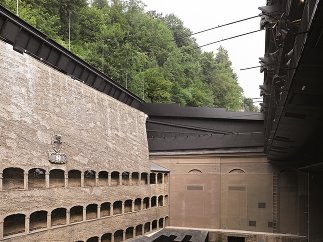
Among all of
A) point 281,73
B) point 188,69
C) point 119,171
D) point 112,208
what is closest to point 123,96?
point 119,171

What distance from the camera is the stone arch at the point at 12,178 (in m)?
16.0

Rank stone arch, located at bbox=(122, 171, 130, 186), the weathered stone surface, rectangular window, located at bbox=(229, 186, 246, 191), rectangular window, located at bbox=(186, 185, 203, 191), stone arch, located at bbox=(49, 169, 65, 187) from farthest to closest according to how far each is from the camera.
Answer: rectangular window, located at bbox=(186, 185, 203, 191) → rectangular window, located at bbox=(229, 186, 246, 191) → stone arch, located at bbox=(122, 171, 130, 186) → stone arch, located at bbox=(49, 169, 65, 187) → the weathered stone surface

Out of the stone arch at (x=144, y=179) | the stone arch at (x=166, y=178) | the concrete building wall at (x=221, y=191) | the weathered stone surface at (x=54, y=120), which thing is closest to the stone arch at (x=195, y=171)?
the concrete building wall at (x=221, y=191)

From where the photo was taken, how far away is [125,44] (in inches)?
1821

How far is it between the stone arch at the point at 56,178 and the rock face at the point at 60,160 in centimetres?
5

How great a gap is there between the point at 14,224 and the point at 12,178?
2.17 m

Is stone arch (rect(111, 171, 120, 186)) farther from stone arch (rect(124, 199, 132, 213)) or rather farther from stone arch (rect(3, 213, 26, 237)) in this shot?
stone arch (rect(3, 213, 26, 237))

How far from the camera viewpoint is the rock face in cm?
1630

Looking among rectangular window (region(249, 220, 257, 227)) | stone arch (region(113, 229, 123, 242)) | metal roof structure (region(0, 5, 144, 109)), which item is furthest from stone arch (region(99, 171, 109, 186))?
rectangular window (region(249, 220, 257, 227))

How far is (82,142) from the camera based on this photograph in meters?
21.2

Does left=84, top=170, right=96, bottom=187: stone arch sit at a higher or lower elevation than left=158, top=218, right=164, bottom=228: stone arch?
higher

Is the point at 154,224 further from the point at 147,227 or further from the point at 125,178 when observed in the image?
the point at 125,178

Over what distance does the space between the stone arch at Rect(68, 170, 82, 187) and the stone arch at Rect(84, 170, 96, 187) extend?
1.82 feet

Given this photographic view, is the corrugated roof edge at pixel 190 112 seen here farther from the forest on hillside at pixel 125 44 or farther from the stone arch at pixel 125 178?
the stone arch at pixel 125 178
